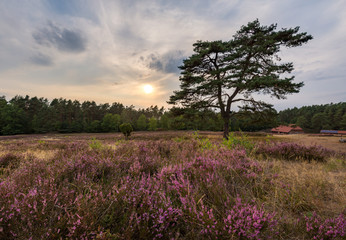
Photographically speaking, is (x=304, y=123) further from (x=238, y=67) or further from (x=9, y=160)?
(x=9, y=160)

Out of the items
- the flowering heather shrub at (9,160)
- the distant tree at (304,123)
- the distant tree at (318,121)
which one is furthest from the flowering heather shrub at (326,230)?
the distant tree at (304,123)

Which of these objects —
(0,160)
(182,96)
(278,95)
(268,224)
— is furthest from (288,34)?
(0,160)

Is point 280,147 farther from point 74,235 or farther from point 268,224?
point 74,235

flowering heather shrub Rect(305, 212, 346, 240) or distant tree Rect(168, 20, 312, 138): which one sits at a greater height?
distant tree Rect(168, 20, 312, 138)

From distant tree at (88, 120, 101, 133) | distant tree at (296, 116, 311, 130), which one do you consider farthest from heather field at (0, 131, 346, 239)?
distant tree at (296, 116, 311, 130)

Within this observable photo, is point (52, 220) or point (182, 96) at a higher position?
point (182, 96)

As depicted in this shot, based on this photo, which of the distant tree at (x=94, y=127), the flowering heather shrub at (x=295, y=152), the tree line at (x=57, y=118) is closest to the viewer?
the flowering heather shrub at (x=295, y=152)

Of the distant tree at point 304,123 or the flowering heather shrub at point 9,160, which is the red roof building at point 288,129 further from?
the flowering heather shrub at point 9,160

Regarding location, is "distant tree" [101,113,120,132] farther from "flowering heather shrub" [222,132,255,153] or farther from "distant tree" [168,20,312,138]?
"flowering heather shrub" [222,132,255,153]

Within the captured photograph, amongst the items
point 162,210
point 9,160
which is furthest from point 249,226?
point 9,160

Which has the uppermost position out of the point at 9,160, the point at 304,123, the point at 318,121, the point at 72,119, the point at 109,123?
the point at 72,119

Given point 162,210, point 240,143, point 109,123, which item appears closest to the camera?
point 162,210

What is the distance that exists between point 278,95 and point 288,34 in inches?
218

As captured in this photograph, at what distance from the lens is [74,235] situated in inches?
43.0
